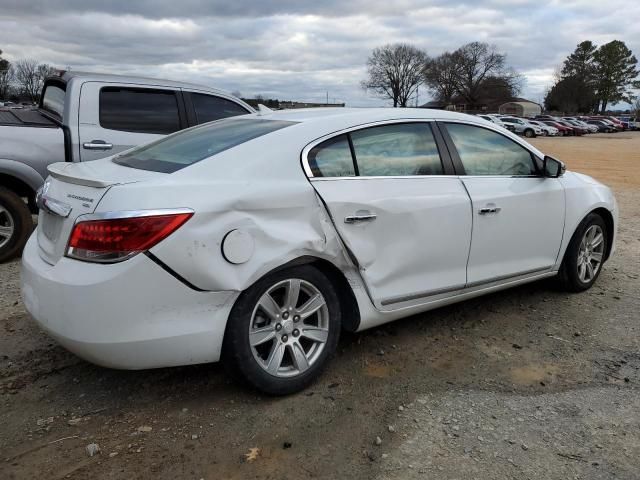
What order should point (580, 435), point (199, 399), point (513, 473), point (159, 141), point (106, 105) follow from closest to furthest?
1. point (513, 473)
2. point (580, 435)
3. point (199, 399)
4. point (159, 141)
5. point (106, 105)

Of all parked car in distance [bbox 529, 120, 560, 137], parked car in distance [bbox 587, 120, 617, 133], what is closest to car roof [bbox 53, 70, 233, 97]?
parked car in distance [bbox 529, 120, 560, 137]

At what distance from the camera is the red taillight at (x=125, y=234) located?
2.66 metres

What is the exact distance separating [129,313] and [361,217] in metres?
1.35

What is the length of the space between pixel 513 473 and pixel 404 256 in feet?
4.49

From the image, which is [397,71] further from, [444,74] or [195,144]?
[195,144]

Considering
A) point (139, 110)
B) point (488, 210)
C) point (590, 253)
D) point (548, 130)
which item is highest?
point (139, 110)

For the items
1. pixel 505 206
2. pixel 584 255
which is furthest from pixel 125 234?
pixel 584 255

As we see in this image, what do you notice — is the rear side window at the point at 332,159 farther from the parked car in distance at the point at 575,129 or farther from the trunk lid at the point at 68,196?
the parked car in distance at the point at 575,129

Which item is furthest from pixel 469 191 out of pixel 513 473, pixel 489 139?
pixel 513 473

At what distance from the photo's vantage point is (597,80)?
102 m

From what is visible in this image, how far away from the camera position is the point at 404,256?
3.53 metres

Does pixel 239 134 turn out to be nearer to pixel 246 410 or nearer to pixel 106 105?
pixel 246 410

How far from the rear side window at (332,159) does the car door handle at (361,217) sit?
255 mm

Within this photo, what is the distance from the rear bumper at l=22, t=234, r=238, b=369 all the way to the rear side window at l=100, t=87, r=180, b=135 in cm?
357
